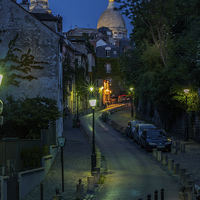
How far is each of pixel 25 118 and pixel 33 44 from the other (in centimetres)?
628

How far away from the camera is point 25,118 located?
21266 mm

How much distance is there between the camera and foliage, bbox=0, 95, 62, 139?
838 inches

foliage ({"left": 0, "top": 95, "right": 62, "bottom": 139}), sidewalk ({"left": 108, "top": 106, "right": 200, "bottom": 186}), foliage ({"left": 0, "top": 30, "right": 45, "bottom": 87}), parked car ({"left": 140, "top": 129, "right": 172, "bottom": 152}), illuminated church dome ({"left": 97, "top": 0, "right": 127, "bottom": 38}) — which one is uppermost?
illuminated church dome ({"left": 97, "top": 0, "right": 127, "bottom": 38})

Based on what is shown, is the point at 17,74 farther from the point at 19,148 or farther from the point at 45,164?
the point at 19,148

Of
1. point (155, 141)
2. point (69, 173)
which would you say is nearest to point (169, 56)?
point (155, 141)

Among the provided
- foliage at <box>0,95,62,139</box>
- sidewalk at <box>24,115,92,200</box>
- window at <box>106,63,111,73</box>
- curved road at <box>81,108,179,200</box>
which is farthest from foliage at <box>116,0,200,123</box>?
window at <box>106,63,111,73</box>

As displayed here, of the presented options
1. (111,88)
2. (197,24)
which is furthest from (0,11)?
(111,88)

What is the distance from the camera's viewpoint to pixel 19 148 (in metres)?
14.3

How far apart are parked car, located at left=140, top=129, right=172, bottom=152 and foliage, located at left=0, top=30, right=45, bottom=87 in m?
8.97

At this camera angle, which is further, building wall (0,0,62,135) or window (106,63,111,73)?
window (106,63,111,73)

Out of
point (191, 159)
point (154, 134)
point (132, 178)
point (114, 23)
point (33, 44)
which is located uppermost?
point (114, 23)

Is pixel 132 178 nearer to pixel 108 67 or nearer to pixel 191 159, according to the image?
pixel 191 159

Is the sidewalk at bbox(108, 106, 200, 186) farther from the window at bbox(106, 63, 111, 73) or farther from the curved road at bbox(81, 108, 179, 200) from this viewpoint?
the window at bbox(106, 63, 111, 73)

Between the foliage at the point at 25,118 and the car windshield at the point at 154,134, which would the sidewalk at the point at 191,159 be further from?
the foliage at the point at 25,118
